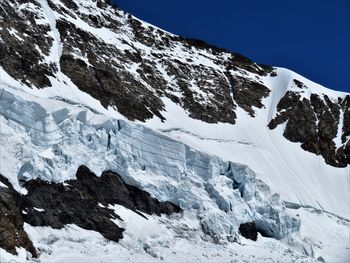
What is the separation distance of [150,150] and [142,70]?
29.0 m

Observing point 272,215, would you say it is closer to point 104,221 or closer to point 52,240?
point 104,221

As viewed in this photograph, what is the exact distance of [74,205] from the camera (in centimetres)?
3334

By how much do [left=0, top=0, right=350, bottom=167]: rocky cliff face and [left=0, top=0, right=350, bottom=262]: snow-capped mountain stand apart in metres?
0.22

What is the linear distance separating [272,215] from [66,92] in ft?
66.8

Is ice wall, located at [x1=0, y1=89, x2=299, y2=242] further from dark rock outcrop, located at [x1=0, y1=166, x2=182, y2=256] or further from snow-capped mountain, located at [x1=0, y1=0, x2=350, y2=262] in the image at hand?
dark rock outcrop, located at [x1=0, y1=166, x2=182, y2=256]

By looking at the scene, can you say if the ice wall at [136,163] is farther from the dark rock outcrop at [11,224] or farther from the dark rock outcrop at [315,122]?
the dark rock outcrop at [315,122]

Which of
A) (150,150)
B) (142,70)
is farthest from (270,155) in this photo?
(150,150)

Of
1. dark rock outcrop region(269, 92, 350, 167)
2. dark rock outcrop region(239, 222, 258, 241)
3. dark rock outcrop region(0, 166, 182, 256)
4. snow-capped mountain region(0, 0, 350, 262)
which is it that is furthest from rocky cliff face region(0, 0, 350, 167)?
dark rock outcrop region(239, 222, 258, 241)

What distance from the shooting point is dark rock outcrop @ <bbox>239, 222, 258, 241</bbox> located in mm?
41469

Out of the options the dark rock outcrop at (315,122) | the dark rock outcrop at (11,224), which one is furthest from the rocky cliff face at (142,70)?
the dark rock outcrop at (11,224)

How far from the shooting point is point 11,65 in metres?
50.0

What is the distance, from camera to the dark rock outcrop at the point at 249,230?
41.5 m

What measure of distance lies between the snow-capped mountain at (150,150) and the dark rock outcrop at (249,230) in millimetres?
96

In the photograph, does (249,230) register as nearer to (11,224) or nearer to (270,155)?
(11,224)
